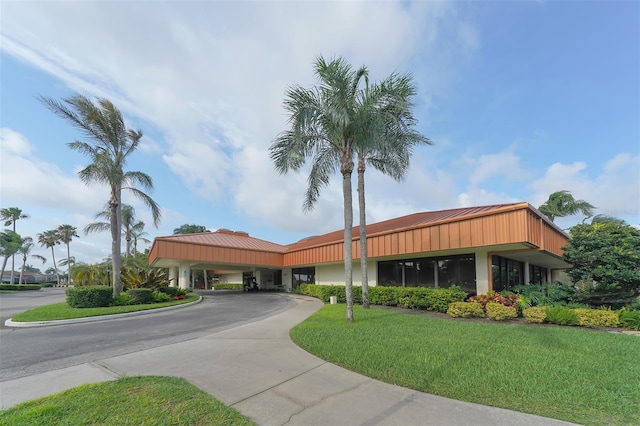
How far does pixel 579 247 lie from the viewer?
12.2m

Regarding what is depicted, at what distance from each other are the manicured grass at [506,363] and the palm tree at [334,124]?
3055mm

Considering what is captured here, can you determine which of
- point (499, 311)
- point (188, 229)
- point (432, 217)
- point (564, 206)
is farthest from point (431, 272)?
point (188, 229)

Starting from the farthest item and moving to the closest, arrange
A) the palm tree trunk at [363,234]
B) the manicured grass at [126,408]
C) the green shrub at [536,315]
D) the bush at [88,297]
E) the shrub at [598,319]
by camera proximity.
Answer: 1. the bush at [88,297]
2. the palm tree trunk at [363,234]
3. the green shrub at [536,315]
4. the shrub at [598,319]
5. the manicured grass at [126,408]

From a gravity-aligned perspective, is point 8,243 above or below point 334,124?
below

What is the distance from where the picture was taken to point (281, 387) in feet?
15.6

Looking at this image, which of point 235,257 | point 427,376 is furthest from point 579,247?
point 235,257

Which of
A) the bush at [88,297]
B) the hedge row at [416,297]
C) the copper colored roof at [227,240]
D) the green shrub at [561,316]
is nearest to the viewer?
the green shrub at [561,316]

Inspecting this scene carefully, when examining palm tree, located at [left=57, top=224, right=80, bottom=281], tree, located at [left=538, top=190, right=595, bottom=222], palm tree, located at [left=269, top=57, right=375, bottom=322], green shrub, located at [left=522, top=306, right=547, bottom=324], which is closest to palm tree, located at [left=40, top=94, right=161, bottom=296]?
palm tree, located at [left=269, top=57, right=375, bottom=322]

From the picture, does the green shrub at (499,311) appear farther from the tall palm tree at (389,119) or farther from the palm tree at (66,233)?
the palm tree at (66,233)

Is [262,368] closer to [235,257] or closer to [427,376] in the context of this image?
[427,376]

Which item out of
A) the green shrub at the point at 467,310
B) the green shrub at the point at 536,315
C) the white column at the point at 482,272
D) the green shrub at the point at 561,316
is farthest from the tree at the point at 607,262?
the green shrub at the point at 467,310

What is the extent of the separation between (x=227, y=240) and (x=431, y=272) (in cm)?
1946

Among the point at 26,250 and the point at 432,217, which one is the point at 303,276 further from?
the point at 26,250

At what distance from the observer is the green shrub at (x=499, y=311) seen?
11000mm
